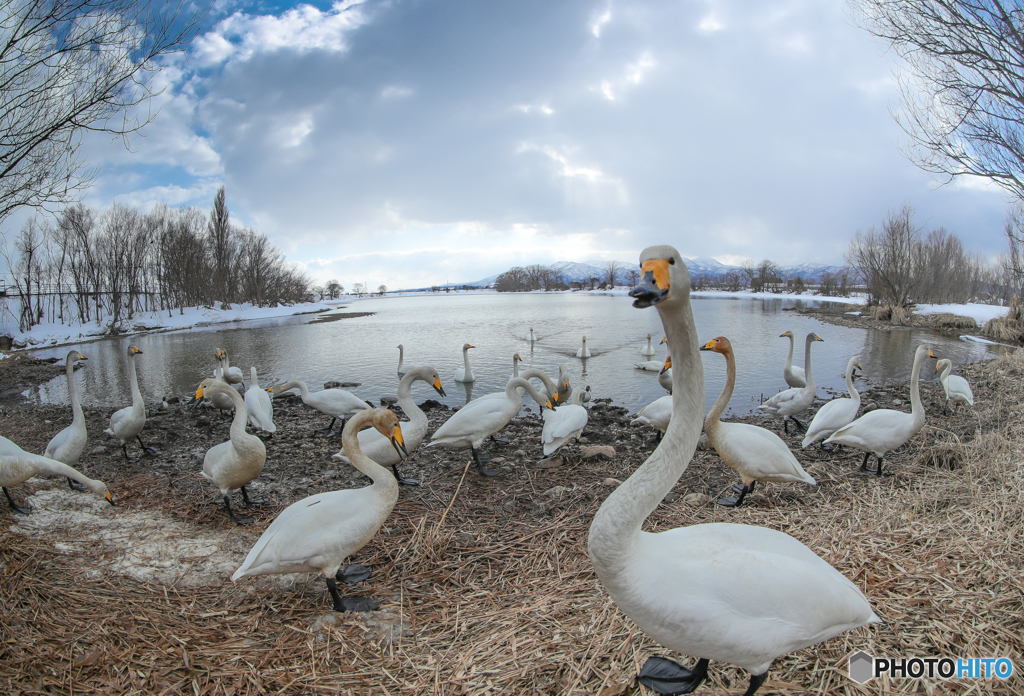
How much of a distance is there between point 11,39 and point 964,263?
2432 inches

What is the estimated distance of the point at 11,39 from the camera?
5961 mm

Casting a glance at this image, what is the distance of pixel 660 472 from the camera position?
6.13 ft

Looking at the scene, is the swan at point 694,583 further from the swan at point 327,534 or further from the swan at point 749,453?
the swan at point 749,453

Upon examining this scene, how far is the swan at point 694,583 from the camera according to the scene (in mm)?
1727

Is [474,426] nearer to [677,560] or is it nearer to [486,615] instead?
[486,615]

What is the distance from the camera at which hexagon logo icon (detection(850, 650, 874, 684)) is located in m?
2.05

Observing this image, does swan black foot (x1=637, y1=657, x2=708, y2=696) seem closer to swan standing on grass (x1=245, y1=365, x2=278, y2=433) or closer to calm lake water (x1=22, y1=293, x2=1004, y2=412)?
swan standing on grass (x1=245, y1=365, x2=278, y2=433)

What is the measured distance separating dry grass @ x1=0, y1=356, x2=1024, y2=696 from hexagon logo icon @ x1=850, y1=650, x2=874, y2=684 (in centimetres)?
3

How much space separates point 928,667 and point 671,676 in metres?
1.24

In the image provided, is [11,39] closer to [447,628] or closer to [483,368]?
[447,628]

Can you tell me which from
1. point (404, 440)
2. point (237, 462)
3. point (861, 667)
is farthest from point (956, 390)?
point (237, 462)

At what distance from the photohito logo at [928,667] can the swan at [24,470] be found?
566cm

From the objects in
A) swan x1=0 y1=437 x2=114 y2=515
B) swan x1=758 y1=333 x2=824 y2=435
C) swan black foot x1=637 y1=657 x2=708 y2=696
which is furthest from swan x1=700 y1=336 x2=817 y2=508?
swan x1=0 y1=437 x2=114 y2=515

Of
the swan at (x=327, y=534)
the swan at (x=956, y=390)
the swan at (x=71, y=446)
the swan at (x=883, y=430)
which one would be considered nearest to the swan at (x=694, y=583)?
the swan at (x=327, y=534)
